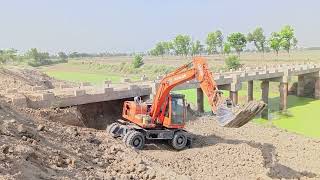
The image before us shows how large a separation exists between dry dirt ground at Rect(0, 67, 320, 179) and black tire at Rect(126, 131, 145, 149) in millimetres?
331

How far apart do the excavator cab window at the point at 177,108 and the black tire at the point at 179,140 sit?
55 centimetres

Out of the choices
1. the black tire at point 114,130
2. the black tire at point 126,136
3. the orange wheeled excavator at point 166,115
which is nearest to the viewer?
the orange wheeled excavator at point 166,115

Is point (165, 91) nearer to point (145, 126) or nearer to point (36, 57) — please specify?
point (145, 126)

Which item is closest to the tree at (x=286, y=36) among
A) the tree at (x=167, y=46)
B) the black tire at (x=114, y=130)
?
the tree at (x=167, y=46)

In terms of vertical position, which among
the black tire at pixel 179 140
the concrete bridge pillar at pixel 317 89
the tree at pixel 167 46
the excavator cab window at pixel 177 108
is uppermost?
the tree at pixel 167 46

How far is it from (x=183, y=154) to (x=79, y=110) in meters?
7.17

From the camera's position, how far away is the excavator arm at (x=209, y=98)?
1538cm

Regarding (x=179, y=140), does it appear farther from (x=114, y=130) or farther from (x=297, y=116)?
(x=297, y=116)

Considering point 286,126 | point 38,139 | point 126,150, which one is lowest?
point 286,126

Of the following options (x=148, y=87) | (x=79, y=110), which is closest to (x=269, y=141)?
(x=148, y=87)

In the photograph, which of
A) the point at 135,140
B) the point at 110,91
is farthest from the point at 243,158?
the point at 110,91

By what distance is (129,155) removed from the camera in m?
14.8

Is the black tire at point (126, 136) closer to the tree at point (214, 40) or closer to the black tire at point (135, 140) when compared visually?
the black tire at point (135, 140)

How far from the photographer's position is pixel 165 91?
58.0 ft
